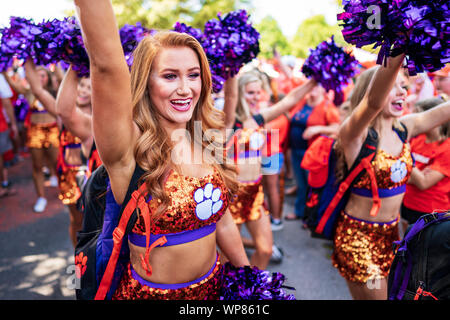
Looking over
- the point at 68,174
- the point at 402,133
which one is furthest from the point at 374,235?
the point at 68,174

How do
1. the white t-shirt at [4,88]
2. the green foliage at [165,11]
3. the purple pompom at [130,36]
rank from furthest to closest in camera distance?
the green foliage at [165,11] → the white t-shirt at [4,88] → the purple pompom at [130,36]

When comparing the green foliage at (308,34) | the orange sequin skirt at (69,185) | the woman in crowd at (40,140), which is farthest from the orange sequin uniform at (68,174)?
the green foliage at (308,34)

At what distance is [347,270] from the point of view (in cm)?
257

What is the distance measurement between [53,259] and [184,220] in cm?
328

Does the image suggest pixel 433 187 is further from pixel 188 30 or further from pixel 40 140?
pixel 40 140

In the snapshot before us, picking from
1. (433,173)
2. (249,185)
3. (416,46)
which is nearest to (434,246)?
(416,46)

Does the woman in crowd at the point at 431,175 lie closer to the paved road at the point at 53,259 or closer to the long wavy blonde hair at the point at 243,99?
the paved road at the point at 53,259

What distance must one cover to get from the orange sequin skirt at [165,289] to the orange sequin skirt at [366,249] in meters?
1.28

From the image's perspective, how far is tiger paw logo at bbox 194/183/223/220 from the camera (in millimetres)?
1515

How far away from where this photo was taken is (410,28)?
1178 millimetres

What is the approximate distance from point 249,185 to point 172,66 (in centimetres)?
208

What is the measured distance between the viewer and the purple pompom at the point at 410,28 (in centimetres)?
116

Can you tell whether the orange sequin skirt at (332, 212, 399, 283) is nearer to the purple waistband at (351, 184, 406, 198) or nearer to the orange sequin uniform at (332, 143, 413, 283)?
the orange sequin uniform at (332, 143, 413, 283)

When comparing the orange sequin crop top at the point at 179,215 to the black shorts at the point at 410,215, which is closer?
the orange sequin crop top at the point at 179,215
